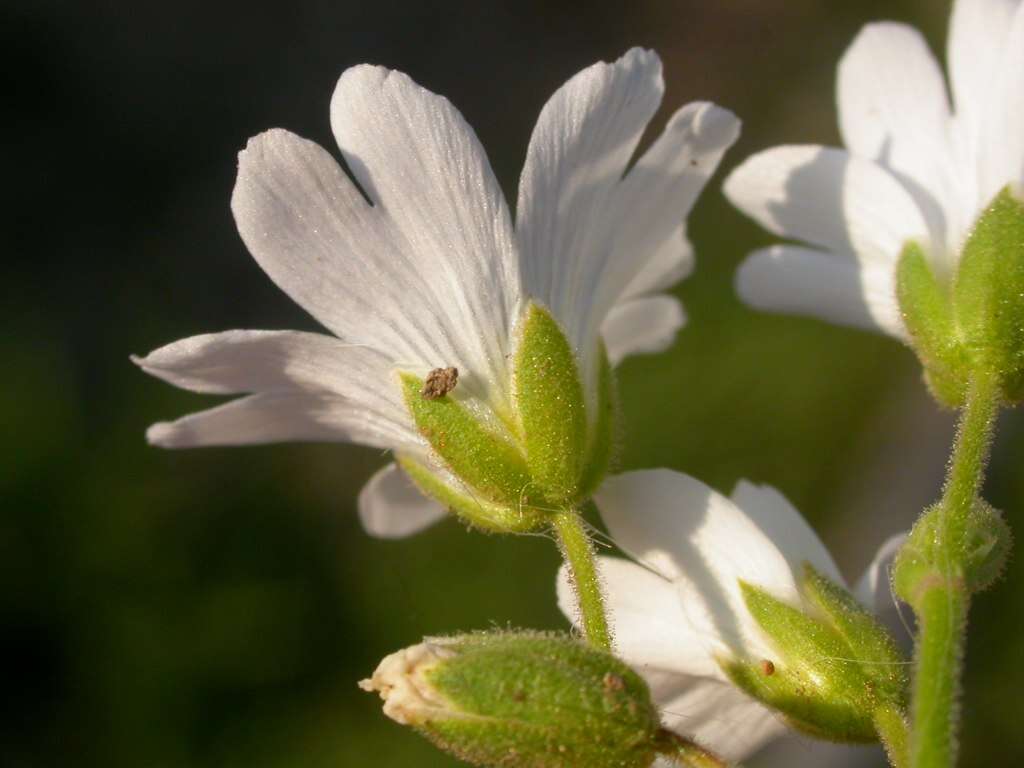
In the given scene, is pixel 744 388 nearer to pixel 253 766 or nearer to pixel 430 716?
pixel 253 766

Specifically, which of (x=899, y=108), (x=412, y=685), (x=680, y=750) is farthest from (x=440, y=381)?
(x=899, y=108)

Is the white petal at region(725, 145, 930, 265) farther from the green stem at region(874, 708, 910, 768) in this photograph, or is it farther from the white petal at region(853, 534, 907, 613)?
the green stem at region(874, 708, 910, 768)

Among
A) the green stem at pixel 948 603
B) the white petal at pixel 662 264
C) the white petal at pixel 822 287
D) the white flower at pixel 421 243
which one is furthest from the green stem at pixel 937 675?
the white petal at pixel 662 264

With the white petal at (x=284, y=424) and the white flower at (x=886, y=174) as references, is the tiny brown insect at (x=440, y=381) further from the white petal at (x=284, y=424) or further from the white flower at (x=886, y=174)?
the white flower at (x=886, y=174)

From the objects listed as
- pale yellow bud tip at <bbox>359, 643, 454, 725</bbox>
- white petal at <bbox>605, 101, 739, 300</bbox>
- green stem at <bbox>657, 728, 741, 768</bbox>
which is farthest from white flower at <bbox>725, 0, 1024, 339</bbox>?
pale yellow bud tip at <bbox>359, 643, 454, 725</bbox>

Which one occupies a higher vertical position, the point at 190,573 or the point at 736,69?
the point at 736,69

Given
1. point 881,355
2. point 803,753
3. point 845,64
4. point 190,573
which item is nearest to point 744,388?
point 881,355
